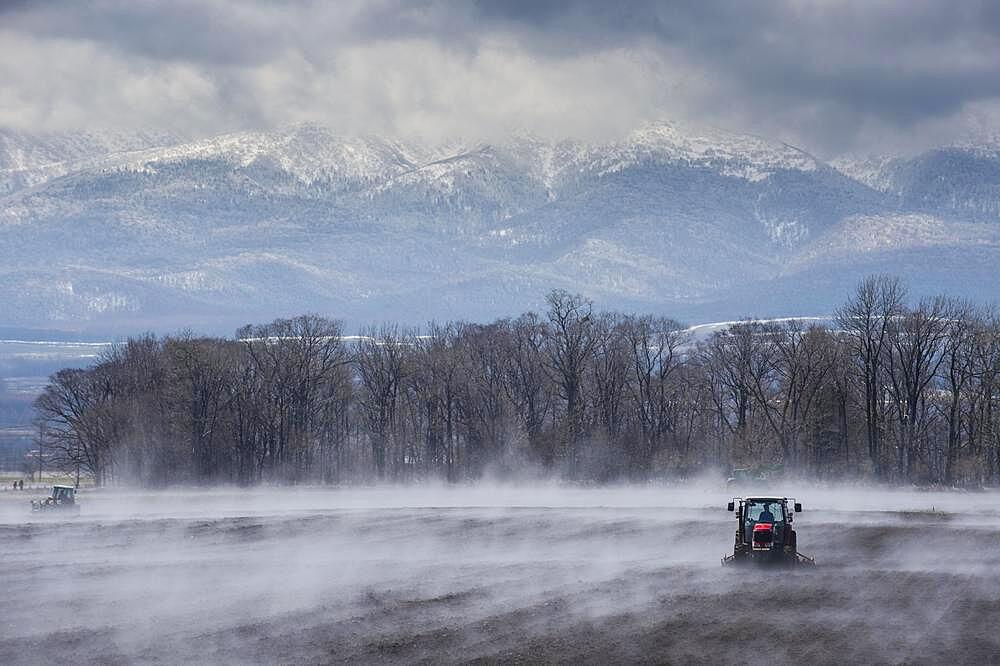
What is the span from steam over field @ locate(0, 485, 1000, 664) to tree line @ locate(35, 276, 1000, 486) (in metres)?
32.8

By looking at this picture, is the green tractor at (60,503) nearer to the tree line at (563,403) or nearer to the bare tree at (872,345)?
the tree line at (563,403)

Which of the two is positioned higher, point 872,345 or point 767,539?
point 872,345

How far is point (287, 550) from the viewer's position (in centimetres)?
5747

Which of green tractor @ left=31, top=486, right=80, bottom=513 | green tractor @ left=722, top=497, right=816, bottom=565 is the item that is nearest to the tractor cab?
green tractor @ left=31, top=486, right=80, bottom=513

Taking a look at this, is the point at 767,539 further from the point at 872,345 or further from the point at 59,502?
the point at 872,345

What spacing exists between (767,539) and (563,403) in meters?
77.4

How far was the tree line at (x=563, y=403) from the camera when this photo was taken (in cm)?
10819

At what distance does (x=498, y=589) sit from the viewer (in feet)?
147

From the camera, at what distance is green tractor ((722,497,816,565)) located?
48.4 metres

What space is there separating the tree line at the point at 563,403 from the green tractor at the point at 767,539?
169 feet

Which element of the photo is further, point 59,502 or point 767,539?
point 59,502

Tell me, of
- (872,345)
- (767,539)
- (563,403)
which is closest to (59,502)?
(563,403)

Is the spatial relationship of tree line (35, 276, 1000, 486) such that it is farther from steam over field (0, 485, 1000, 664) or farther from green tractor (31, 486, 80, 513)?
steam over field (0, 485, 1000, 664)

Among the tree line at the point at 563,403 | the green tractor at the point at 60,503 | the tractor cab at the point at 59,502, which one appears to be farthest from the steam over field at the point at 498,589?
the tree line at the point at 563,403
